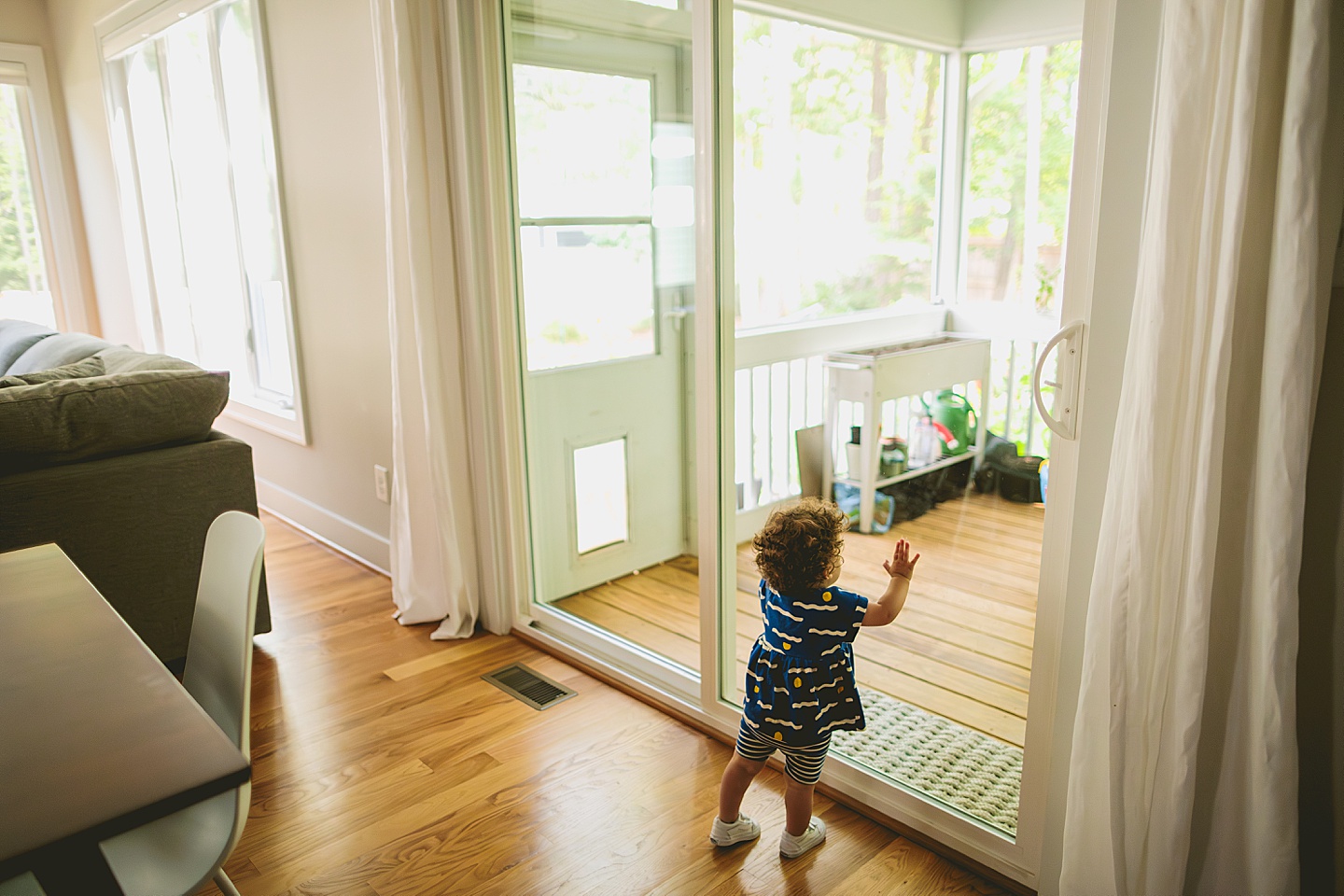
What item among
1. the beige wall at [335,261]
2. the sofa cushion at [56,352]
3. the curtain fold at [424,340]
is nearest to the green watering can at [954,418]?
the curtain fold at [424,340]

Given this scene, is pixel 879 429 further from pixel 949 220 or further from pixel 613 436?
pixel 613 436

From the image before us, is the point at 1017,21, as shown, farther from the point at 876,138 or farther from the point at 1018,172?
the point at 876,138

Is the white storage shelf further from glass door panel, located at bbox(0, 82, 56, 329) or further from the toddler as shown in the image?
glass door panel, located at bbox(0, 82, 56, 329)

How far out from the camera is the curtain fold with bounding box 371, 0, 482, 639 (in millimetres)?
2586

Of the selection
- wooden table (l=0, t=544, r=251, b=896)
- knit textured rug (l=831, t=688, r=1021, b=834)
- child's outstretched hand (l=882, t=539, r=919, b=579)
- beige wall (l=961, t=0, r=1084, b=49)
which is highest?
beige wall (l=961, t=0, r=1084, b=49)

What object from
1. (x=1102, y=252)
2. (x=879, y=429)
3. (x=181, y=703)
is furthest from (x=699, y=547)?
(x=181, y=703)

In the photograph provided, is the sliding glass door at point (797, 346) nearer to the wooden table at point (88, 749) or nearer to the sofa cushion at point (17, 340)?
the wooden table at point (88, 749)

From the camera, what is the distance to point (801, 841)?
1.85 meters

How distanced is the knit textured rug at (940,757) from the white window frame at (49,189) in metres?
5.71

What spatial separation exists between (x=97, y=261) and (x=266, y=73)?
3.06m

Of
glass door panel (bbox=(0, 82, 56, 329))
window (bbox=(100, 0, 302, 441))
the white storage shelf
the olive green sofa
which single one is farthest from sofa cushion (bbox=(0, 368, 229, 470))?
glass door panel (bbox=(0, 82, 56, 329))

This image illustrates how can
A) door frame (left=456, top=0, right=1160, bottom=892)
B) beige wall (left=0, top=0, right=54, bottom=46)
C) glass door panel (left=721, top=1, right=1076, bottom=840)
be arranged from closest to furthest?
door frame (left=456, top=0, right=1160, bottom=892)
glass door panel (left=721, top=1, right=1076, bottom=840)
beige wall (left=0, top=0, right=54, bottom=46)

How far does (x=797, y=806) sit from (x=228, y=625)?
1.14 meters

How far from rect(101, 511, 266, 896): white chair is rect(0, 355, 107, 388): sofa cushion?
1.48 metres
